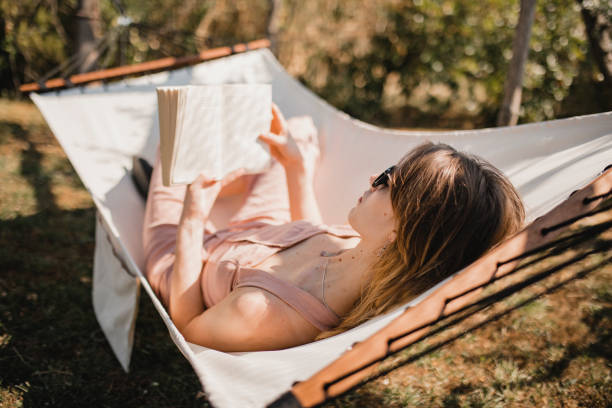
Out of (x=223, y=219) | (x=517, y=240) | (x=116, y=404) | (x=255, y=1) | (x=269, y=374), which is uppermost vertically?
(x=255, y=1)

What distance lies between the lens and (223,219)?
2.05 metres

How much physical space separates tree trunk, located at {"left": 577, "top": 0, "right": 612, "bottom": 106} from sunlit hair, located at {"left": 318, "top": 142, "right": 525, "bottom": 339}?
115 cm

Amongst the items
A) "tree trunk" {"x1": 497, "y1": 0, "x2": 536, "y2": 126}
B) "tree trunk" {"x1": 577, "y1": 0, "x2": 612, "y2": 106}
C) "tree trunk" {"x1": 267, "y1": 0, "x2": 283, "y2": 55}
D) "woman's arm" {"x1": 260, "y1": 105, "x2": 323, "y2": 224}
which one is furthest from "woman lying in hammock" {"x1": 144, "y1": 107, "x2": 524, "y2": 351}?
"tree trunk" {"x1": 267, "y1": 0, "x2": 283, "y2": 55}

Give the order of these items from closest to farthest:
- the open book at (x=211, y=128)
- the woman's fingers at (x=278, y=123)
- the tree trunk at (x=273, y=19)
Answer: the open book at (x=211, y=128)
the woman's fingers at (x=278, y=123)
the tree trunk at (x=273, y=19)

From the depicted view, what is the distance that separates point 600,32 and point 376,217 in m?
1.35

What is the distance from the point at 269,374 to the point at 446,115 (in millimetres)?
5239

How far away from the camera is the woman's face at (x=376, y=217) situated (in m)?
1.21

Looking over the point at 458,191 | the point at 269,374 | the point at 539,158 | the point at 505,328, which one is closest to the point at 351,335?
the point at 269,374

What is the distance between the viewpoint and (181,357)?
72.2 inches

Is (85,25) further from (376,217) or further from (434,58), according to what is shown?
(434,58)

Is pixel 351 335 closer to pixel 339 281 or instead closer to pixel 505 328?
pixel 339 281

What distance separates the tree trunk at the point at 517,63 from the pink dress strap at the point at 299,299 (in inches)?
61.4

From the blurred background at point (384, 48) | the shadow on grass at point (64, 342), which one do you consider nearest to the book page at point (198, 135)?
the shadow on grass at point (64, 342)

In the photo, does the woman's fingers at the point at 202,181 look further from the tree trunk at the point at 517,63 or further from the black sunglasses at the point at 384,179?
the tree trunk at the point at 517,63
